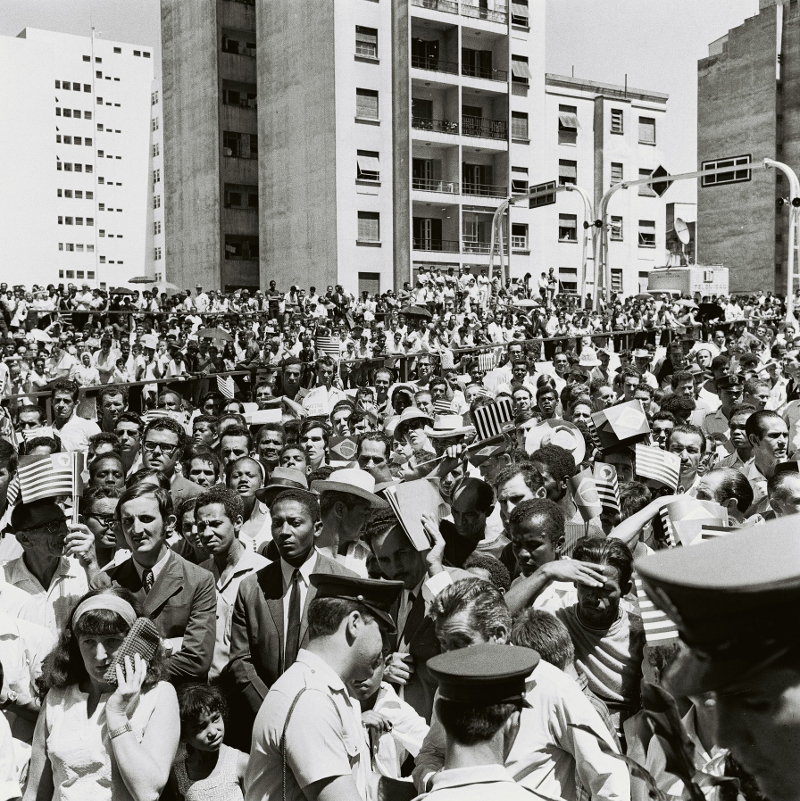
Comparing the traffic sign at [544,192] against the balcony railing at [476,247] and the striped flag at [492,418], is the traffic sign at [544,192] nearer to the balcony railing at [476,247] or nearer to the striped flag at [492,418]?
the balcony railing at [476,247]

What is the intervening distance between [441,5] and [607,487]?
158 ft

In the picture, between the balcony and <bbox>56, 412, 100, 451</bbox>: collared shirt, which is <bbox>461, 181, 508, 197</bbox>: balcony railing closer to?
the balcony

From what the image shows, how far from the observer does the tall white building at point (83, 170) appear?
88250mm

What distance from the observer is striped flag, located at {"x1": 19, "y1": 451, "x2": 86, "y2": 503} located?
654 cm

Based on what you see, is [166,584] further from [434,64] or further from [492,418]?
[434,64]

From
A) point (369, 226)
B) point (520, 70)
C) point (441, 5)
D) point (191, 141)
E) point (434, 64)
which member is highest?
point (441, 5)

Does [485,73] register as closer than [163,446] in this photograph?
No

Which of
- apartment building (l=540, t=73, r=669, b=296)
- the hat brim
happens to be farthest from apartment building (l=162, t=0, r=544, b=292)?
the hat brim

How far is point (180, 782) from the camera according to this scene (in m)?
4.72

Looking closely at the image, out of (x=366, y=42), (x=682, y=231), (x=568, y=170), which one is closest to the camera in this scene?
(x=366, y=42)

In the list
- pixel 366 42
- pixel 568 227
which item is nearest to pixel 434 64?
pixel 366 42

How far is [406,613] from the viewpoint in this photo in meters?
5.30

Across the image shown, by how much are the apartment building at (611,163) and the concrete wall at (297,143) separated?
54.6 ft

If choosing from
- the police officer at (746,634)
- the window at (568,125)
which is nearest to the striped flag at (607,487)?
the police officer at (746,634)
